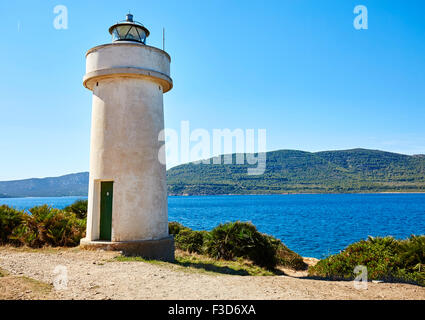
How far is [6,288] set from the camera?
5.54m

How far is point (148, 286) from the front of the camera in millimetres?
5957

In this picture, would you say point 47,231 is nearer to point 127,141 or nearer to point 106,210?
point 106,210

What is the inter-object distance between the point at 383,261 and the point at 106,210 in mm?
8245

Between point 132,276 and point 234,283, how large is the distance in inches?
82.7

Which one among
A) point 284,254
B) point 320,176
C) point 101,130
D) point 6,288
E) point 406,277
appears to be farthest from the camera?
point 320,176

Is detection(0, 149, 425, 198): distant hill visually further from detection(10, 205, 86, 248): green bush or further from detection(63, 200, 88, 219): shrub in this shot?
detection(10, 205, 86, 248): green bush

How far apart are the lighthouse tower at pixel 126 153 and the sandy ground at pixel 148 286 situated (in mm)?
Result: 1750

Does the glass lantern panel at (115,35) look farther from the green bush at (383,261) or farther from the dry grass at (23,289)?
the green bush at (383,261)

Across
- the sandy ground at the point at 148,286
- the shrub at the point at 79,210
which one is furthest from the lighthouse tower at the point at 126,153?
the shrub at the point at 79,210

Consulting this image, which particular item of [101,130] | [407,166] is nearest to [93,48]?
[101,130]

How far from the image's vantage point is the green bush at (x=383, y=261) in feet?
27.6

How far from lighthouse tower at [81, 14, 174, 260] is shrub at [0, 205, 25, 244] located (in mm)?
3538
